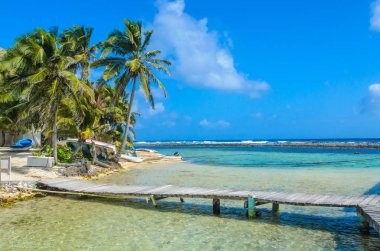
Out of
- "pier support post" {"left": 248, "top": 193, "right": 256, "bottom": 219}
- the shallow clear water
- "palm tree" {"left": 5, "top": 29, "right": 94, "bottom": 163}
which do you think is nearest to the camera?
Answer: the shallow clear water

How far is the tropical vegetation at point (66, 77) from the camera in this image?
19.9m

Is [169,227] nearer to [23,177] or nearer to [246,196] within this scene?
[246,196]

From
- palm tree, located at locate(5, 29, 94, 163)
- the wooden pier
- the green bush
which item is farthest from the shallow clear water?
the green bush

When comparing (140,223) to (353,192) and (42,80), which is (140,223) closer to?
(353,192)

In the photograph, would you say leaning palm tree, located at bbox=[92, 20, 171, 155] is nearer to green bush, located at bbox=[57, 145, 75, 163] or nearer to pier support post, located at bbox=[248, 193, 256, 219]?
green bush, located at bbox=[57, 145, 75, 163]

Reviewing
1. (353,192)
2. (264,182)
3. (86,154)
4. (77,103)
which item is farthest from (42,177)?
(353,192)

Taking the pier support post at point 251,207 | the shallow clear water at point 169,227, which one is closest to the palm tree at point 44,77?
the shallow clear water at point 169,227

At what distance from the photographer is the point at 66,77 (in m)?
19.9

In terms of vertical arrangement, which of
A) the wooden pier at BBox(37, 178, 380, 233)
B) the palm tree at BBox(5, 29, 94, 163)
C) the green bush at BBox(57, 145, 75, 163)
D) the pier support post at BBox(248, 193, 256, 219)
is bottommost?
the pier support post at BBox(248, 193, 256, 219)

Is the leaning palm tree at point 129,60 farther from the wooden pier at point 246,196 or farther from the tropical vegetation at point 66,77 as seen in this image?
the wooden pier at point 246,196

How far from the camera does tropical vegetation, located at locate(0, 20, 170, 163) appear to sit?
65.3 feet

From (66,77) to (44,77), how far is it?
116 cm

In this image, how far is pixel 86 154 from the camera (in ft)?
92.3

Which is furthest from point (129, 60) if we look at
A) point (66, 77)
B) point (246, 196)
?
point (246, 196)
